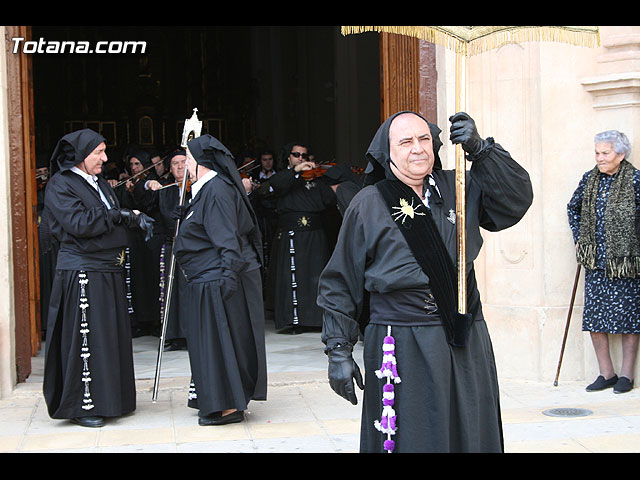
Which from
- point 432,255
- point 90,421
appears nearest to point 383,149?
point 432,255

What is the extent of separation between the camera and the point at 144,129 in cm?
1681

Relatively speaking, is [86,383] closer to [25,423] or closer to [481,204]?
[25,423]

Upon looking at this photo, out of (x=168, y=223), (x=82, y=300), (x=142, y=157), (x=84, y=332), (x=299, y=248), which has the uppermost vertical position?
(x=142, y=157)

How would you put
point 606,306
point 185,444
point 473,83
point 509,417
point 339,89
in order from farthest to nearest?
point 339,89 → point 473,83 → point 606,306 → point 509,417 → point 185,444

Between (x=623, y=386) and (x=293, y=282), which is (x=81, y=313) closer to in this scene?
Answer: (x=623, y=386)

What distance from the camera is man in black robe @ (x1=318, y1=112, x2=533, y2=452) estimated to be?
3857 mm

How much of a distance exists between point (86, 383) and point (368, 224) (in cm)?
320

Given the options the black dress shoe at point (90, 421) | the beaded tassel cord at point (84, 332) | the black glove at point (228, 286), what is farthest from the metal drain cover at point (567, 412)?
the beaded tassel cord at point (84, 332)

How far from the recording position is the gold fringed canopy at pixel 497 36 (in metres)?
4.10

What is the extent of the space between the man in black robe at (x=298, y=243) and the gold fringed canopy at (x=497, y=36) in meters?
5.84

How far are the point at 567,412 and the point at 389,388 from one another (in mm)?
2999

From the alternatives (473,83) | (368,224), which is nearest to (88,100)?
(473,83)

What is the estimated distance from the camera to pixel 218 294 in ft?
20.6

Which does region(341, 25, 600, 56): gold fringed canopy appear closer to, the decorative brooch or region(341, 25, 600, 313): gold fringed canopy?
region(341, 25, 600, 313): gold fringed canopy
